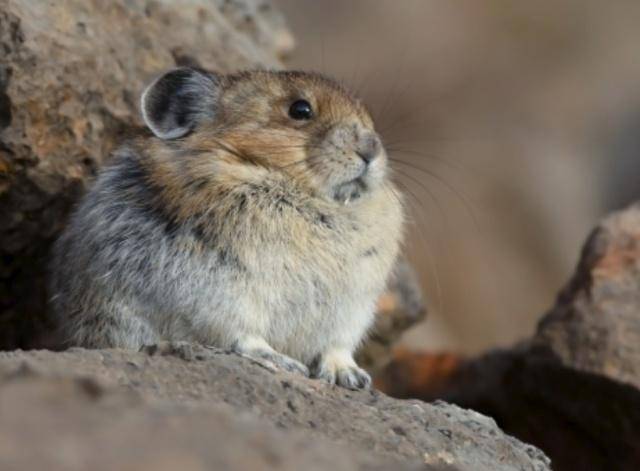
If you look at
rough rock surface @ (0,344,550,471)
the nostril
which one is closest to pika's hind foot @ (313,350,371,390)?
rough rock surface @ (0,344,550,471)

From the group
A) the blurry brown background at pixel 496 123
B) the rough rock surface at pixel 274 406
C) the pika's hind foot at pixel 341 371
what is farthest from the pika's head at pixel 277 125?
the blurry brown background at pixel 496 123

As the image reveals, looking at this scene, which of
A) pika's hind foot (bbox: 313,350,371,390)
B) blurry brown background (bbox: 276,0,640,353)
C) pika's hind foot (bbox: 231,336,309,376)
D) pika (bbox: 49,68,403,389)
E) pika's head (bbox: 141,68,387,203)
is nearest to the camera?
pika's hind foot (bbox: 231,336,309,376)

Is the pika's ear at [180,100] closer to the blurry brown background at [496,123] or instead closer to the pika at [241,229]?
the pika at [241,229]

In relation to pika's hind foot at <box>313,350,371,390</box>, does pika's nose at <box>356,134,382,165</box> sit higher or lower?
higher

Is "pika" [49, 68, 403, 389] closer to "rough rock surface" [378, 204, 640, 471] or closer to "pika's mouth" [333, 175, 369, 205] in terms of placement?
"pika's mouth" [333, 175, 369, 205]

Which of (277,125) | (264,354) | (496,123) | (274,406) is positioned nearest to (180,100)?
(277,125)

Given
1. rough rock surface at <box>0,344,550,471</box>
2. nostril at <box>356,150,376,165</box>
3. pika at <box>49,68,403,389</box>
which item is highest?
nostril at <box>356,150,376,165</box>

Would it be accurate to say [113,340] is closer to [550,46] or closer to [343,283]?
[343,283]
